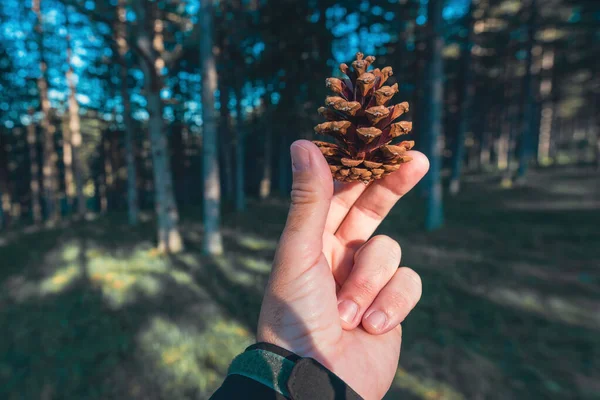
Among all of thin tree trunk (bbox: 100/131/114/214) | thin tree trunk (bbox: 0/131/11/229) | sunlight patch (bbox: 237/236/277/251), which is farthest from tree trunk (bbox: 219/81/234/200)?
thin tree trunk (bbox: 0/131/11/229)

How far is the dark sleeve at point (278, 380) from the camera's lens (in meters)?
1.40

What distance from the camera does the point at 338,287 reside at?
8.07ft

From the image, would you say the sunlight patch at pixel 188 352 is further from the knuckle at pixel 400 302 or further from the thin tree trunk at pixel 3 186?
the thin tree trunk at pixel 3 186

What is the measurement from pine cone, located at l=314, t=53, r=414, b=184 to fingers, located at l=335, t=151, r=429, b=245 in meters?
0.30

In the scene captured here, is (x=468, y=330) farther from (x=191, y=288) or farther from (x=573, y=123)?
(x=573, y=123)

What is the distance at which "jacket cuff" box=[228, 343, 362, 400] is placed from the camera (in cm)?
142

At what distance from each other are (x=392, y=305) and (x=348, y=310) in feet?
1.01

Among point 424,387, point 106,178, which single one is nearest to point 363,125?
point 424,387

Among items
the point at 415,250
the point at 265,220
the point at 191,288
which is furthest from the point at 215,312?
the point at 265,220

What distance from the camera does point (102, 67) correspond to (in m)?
15.7

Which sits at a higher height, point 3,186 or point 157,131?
point 157,131

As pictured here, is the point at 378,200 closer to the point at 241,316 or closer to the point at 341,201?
the point at 341,201

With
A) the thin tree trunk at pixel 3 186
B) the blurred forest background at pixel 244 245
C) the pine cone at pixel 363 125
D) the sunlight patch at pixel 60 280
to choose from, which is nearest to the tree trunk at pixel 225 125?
the blurred forest background at pixel 244 245

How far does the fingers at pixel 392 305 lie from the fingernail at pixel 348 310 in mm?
82
